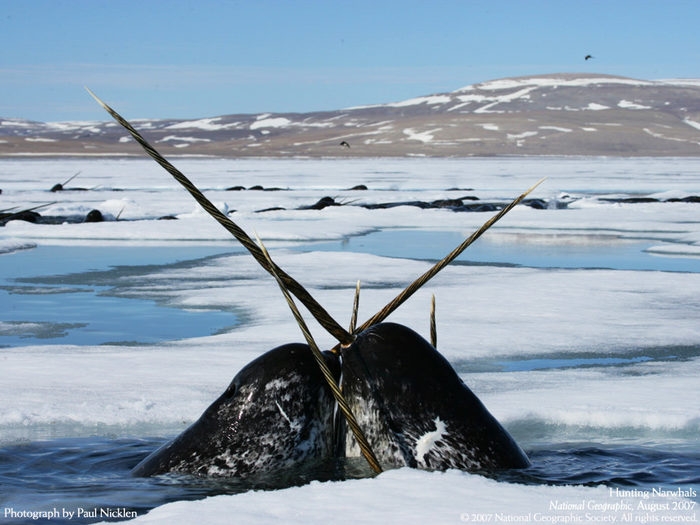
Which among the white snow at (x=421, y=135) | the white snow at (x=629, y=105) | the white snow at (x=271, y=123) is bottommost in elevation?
A: the white snow at (x=421, y=135)

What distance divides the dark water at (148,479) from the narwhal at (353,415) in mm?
77

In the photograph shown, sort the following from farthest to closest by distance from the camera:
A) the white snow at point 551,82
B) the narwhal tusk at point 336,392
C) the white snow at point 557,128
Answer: the white snow at point 551,82 < the white snow at point 557,128 < the narwhal tusk at point 336,392

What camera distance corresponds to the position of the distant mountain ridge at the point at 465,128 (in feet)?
325

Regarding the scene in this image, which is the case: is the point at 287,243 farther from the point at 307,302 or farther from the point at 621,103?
the point at 621,103

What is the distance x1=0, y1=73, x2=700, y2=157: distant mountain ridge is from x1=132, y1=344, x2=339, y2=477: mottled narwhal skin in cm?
8703

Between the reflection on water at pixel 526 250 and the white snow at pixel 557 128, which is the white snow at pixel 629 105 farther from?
the reflection on water at pixel 526 250

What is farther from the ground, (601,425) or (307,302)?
(307,302)

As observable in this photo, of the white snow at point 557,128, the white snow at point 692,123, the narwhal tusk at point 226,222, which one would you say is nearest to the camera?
the narwhal tusk at point 226,222

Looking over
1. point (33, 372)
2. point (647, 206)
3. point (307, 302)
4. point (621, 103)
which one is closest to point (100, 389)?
point (33, 372)

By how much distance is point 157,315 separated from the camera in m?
7.55

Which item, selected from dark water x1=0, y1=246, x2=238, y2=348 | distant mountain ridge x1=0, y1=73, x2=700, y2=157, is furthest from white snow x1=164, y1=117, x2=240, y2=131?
dark water x1=0, y1=246, x2=238, y2=348

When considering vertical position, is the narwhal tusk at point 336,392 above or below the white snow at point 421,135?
below

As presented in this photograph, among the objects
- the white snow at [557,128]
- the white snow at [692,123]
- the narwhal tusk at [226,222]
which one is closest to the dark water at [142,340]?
the narwhal tusk at [226,222]

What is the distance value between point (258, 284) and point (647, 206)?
570 inches
